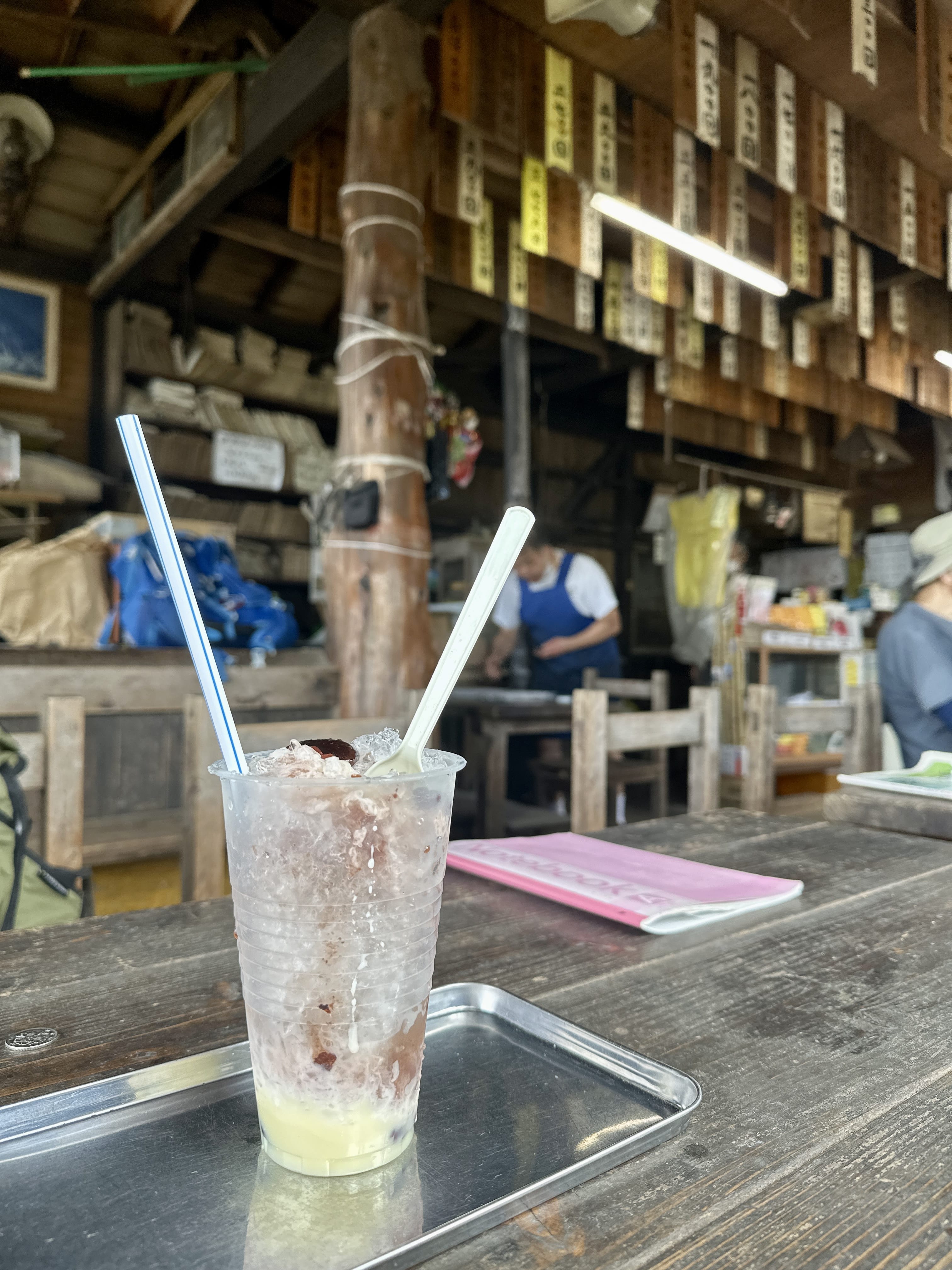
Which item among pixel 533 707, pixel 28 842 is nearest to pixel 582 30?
pixel 533 707

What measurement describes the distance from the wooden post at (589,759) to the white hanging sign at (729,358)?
4.12 metres

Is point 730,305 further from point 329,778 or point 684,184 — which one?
point 329,778

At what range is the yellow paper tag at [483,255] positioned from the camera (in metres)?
3.81

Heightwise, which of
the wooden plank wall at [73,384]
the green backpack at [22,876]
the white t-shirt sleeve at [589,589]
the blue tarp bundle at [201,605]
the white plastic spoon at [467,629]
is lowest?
the green backpack at [22,876]

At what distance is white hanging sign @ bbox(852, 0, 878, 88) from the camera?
Answer: 252 cm

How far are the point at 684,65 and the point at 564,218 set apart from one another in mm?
897

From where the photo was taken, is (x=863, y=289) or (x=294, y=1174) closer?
(x=294, y=1174)

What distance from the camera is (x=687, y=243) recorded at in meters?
3.80

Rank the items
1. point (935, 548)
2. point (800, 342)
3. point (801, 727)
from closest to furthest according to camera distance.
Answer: point (801, 727), point (935, 548), point (800, 342)

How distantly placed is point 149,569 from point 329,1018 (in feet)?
9.64

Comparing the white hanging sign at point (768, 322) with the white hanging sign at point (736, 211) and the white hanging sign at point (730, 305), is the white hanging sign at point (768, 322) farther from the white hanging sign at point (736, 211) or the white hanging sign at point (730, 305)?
the white hanging sign at point (736, 211)

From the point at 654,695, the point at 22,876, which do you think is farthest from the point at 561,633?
the point at 22,876

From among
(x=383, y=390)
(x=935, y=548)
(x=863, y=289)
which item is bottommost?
(x=935, y=548)

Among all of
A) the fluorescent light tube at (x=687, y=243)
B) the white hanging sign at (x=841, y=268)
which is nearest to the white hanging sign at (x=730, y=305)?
the fluorescent light tube at (x=687, y=243)
